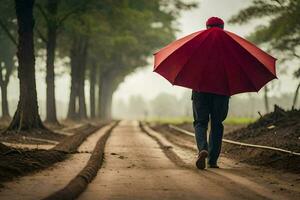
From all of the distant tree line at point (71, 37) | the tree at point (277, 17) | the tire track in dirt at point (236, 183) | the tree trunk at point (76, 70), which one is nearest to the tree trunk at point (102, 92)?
the distant tree line at point (71, 37)

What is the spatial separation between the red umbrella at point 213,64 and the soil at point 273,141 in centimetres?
145

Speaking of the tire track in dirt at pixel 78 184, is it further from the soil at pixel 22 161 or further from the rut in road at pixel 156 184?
the soil at pixel 22 161

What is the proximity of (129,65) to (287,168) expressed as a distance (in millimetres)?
44379

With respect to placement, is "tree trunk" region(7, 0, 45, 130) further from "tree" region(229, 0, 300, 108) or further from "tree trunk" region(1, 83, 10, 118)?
"tree trunk" region(1, 83, 10, 118)

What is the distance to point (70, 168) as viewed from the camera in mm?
8383

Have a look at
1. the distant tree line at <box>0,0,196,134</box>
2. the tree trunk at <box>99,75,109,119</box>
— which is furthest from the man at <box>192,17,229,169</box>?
the tree trunk at <box>99,75,109,119</box>

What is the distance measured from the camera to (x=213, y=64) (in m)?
9.14

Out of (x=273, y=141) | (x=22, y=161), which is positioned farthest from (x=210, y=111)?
(x=273, y=141)

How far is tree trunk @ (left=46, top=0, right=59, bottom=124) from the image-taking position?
81.4 feet

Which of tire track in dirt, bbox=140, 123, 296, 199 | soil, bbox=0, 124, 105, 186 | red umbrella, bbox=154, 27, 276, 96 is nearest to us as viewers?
tire track in dirt, bbox=140, 123, 296, 199

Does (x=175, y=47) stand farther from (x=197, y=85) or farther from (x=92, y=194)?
(x=92, y=194)

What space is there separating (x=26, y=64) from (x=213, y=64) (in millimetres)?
10318

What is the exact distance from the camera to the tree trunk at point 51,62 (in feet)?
81.4

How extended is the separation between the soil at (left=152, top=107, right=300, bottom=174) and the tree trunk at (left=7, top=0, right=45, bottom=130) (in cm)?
622
